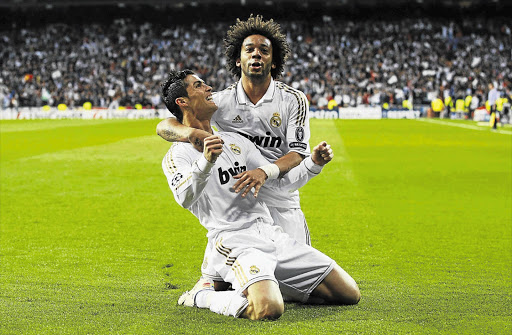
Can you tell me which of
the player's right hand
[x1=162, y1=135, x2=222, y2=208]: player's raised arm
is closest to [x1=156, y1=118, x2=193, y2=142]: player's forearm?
[x1=162, y1=135, x2=222, y2=208]: player's raised arm

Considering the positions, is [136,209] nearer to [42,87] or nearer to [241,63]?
[241,63]

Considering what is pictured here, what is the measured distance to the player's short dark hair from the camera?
505cm

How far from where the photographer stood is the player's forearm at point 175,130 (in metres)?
5.02

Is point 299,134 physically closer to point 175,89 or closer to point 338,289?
point 175,89

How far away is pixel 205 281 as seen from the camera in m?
5.07

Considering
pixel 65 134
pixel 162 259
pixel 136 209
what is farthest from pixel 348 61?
pixel 162 259

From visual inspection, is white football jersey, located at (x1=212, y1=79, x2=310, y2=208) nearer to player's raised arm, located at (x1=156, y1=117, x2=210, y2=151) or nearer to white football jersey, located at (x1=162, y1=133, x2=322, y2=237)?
white football jersey, located at (x1=162, y1=133, x2=322, y2=237)

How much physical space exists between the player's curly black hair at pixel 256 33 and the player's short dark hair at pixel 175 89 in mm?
767

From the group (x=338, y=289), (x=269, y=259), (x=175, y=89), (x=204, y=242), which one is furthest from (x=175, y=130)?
(x=204, y=242)

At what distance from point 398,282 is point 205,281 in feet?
5.63

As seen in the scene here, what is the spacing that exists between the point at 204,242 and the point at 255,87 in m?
2.63

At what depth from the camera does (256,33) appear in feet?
18.5

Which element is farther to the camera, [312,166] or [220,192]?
[312,166]

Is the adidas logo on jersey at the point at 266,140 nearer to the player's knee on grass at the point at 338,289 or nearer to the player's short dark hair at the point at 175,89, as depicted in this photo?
the player's short dark hair at the point at 175,89
